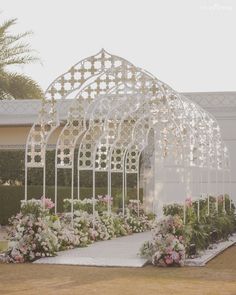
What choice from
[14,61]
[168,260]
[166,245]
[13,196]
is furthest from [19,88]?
[168,260]

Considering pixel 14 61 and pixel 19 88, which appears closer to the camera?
pixel 14 61

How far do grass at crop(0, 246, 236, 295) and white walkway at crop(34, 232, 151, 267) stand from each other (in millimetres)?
350

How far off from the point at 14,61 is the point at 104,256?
13.8 meters

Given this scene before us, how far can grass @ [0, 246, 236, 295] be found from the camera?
26.8 feet

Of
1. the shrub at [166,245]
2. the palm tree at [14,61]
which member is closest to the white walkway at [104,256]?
the shrub at [166,245]

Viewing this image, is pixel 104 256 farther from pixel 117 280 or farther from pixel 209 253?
pixel 117 280

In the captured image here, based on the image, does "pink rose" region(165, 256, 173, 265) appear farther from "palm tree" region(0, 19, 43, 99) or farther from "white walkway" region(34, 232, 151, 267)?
"palm tree" region(0, 19, 43, 99)

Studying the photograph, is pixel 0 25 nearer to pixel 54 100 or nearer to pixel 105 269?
pixel 54 100

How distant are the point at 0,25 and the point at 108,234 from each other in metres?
11.6

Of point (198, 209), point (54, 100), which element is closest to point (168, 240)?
point (198, 209)

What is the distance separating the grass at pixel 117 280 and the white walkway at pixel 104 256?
0.35 m

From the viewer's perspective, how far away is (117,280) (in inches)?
356

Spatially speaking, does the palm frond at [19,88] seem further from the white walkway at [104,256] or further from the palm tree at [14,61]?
the white walkway at [104,256]

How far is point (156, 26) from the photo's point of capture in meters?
14.3
